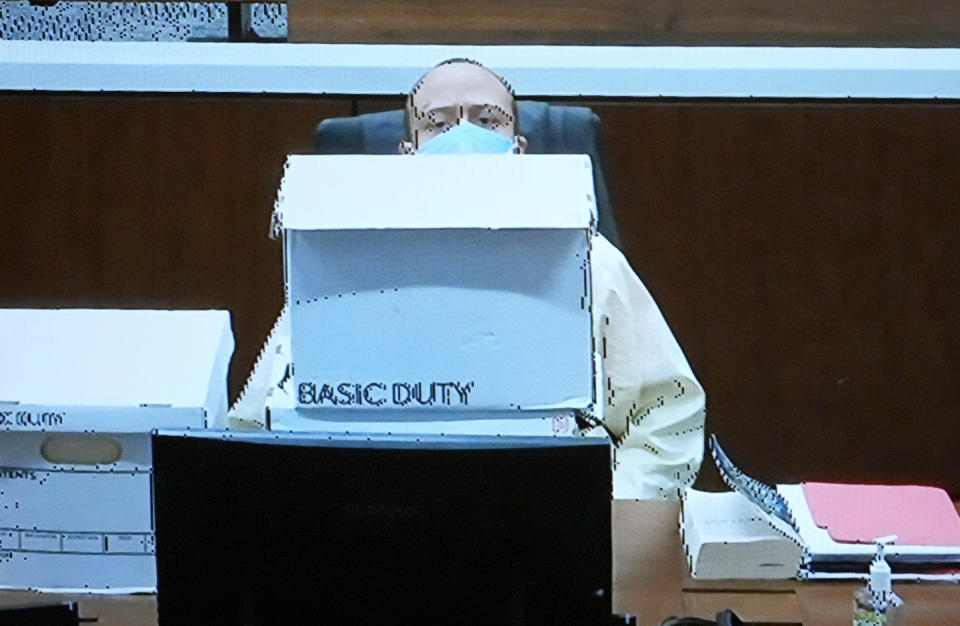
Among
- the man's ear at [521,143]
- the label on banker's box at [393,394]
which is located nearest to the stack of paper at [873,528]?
the label on banker's box at [393,394]

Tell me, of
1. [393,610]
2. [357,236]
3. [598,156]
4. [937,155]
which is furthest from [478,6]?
[393,610]

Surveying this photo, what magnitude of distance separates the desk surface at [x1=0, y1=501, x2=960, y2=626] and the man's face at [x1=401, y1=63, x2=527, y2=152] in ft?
2.79

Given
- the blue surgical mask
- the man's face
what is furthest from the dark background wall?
the blue surgical mask

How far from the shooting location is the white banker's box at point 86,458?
1498 mm

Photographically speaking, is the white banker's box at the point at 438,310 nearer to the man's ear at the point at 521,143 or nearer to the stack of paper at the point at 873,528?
the stack of paper at the point at 873,528

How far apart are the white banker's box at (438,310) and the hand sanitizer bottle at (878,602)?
1.15ft

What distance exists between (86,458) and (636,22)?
6.35ft

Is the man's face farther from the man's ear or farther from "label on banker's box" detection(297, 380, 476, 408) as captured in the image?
"label on banker's box" detection(297, 380, 476, 408)

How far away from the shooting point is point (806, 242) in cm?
306

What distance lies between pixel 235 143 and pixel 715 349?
1134mm

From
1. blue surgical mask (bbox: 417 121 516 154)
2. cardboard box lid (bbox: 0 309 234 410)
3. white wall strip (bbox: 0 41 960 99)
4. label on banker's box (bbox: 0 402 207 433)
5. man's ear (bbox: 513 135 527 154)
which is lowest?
label on banker's box (bbox: 0 402 207 433)

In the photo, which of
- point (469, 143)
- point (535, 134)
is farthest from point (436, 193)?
point (535, 134)

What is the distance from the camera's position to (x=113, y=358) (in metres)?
1.62

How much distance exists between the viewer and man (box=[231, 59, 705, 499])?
1975mm
